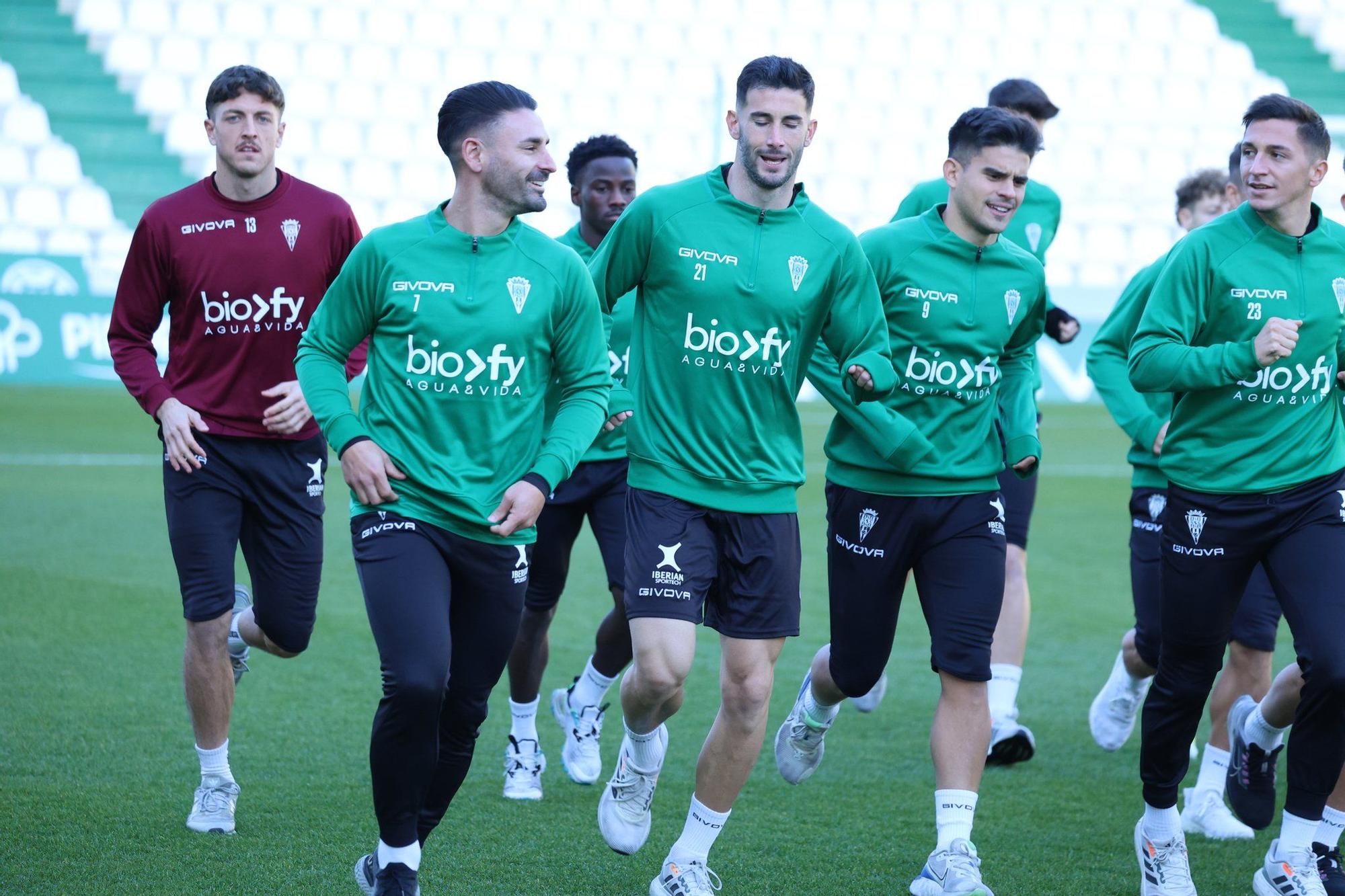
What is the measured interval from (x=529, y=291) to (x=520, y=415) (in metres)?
0.32

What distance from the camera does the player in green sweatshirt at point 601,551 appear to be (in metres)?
5.81

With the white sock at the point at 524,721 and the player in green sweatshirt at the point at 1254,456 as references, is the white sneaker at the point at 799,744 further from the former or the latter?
the player in green sweatshirt at the point at 1254,456

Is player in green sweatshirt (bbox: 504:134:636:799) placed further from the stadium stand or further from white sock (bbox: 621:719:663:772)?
the stadium stand

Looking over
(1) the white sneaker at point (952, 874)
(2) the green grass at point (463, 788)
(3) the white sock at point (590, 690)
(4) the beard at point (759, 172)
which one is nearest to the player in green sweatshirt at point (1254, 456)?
(2) the green grass at point (463, 788)

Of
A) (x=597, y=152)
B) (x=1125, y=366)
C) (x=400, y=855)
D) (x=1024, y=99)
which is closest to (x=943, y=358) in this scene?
(x=1125, y=366)

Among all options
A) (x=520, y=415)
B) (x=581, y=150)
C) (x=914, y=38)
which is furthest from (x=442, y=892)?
(x=914, y=38)

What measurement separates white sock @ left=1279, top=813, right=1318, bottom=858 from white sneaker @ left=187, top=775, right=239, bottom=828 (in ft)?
10.1

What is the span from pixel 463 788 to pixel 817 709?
1.26 metres

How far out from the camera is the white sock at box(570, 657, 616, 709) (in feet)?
19.4

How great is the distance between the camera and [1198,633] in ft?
14.8

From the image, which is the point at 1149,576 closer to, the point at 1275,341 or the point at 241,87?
the point at 1275,341

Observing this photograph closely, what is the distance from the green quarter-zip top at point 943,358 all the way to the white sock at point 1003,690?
1505mm

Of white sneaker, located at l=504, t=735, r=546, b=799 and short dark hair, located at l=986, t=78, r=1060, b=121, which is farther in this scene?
short dark hair, located at l=986, t=78, r=1060, b=121

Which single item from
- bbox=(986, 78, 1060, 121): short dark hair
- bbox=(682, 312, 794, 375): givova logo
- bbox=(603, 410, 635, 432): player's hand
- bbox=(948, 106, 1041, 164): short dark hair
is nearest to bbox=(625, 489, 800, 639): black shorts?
bbox=(603, 410, 635, 432): player's hand
